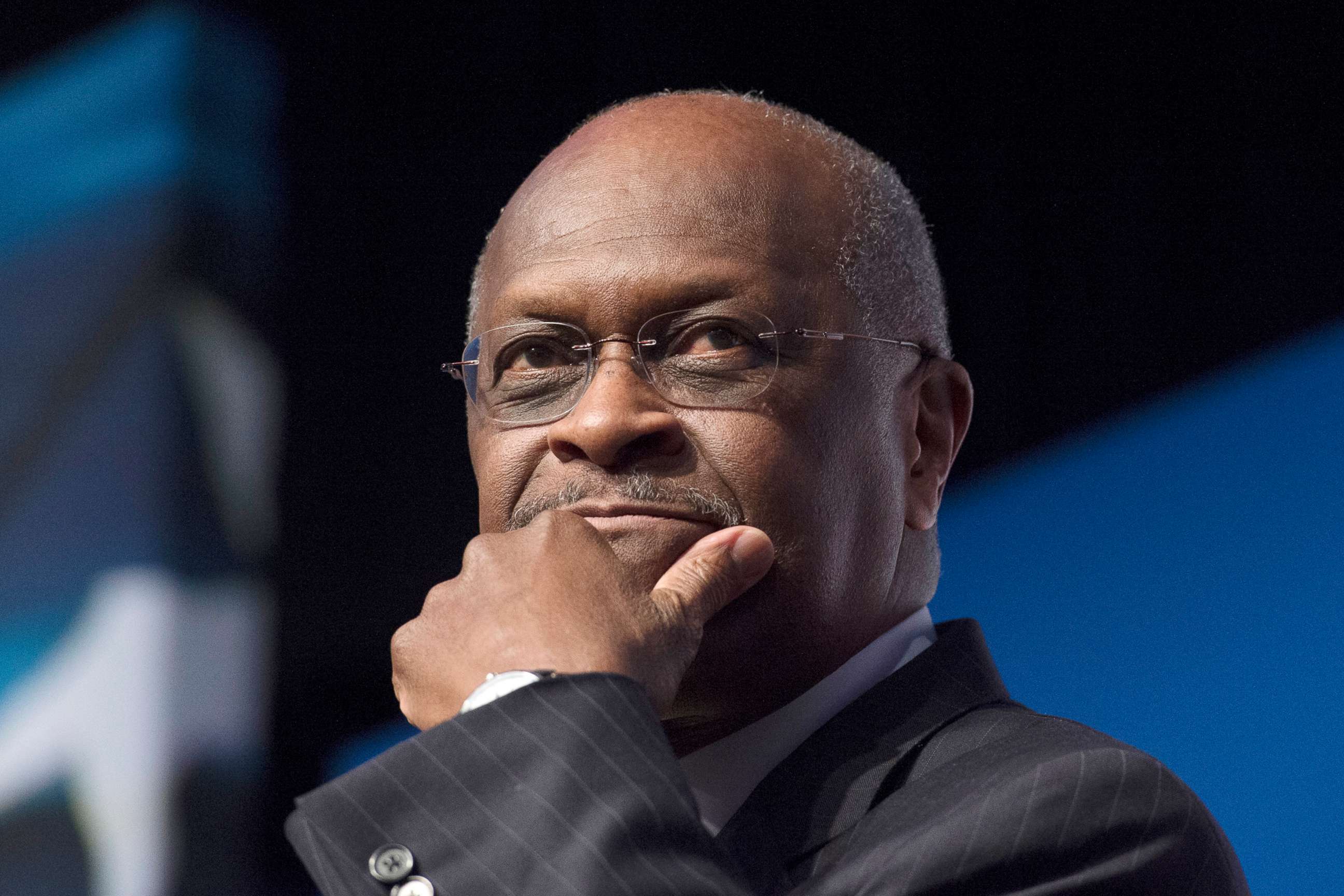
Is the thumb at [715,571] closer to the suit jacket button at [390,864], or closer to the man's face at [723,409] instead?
the man's face at [723,409]

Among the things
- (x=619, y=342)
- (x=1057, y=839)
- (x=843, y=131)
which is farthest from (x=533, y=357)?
(x=843, y=131)

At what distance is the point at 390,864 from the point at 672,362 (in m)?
0.82

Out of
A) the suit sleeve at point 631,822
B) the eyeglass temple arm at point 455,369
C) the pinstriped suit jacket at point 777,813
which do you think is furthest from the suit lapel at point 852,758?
the eyeglass temple arm at point 455,369

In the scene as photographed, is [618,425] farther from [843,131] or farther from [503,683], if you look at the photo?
[843,131]

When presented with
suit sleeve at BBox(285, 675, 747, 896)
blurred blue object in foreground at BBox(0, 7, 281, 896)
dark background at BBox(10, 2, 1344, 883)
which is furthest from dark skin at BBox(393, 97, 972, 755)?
blurred blue object in foreground at BBox(0, 7, 281, 896)

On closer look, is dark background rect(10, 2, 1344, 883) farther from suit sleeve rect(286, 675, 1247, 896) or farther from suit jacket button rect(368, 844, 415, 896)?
suit jacket button rect(368, 844, 415, 896)

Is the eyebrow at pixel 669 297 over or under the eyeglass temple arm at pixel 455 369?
over

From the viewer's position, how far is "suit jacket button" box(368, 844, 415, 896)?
113cm

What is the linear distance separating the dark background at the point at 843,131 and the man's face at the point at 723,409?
35.3 inches

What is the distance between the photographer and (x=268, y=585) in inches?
116

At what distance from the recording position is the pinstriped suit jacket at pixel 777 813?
113 cm

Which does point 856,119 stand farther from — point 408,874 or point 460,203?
point 408,874

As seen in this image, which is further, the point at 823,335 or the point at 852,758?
the point at 823,335

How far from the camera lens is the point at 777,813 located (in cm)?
154
